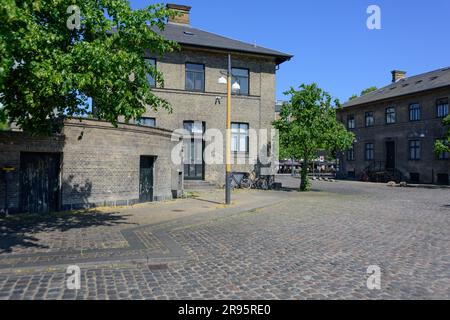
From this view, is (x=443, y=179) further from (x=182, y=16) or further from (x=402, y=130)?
(x=182, y=16)

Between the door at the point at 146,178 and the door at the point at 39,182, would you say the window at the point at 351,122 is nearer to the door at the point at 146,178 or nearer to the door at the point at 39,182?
the door at the point at 146,178

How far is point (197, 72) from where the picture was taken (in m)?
25.2

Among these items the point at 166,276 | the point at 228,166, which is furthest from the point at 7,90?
the point at 228,166

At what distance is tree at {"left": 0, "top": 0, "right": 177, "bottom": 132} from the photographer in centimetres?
708

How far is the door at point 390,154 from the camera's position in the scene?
39066 mm

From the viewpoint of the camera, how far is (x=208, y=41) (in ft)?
84.2

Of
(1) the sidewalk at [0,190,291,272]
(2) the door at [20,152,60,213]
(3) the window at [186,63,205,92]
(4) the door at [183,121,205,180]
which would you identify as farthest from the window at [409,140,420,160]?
(2) the door at [20,152,60,213]

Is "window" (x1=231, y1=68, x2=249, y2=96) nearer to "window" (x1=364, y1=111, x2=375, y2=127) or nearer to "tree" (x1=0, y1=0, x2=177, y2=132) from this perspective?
"tree" (x1=0, y1=0, x2=177, y2=132)

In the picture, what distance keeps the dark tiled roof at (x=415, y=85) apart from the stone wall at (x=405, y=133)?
0.56 m

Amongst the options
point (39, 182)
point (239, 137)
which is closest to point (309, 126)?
point (239, 137)
